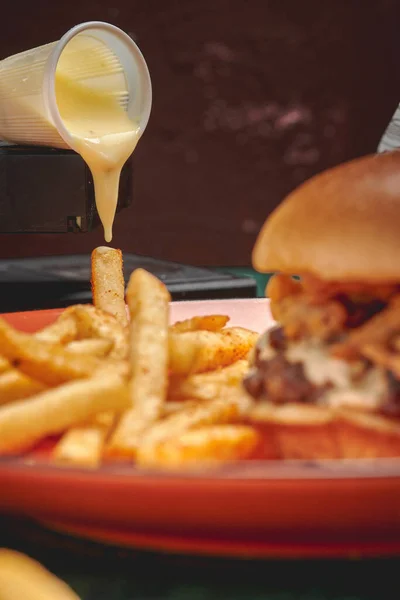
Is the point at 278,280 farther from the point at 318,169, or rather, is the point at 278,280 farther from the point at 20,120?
the point at 318,169

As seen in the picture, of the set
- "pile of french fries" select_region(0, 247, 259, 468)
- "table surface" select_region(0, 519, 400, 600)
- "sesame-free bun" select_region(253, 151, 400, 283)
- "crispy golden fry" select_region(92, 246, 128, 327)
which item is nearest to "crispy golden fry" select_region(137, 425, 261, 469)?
"pile of french fries" select_region(0, 247, 259, 468)

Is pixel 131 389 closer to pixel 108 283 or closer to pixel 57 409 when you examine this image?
pixel 57 409

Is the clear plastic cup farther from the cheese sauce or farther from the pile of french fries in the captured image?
the pile of french fries

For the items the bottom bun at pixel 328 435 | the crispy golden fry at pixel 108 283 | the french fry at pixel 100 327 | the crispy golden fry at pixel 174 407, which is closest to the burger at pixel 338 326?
the bottom bun at pixel 328 435

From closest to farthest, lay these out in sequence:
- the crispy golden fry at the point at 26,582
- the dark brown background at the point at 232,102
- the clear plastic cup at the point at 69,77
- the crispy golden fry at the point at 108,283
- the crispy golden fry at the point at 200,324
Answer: the crispy golden fry at the point at 26,582 < the crispy golden fry at the point at 200,324 < the crispy golden fry at the point at 108,283 < the clear plastic cup at the point at 69,77 < the dark brown background at the point at 232,102

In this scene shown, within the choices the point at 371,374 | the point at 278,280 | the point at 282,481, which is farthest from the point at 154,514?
the point at 278,280

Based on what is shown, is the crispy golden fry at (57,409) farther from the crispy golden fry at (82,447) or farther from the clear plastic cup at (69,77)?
the clear plastic cup at (69,77)
